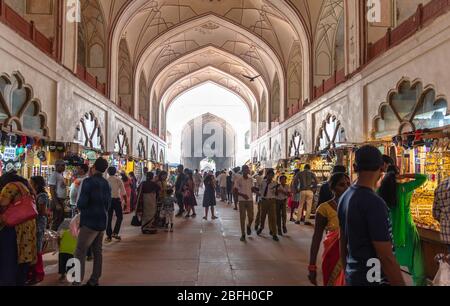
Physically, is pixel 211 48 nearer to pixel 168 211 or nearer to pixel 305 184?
pixel 305 184

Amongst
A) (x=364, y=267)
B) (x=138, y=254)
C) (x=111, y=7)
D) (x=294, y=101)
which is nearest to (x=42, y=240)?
(x=138, y=254)

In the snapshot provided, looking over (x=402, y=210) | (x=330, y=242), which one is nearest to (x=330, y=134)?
(x=402, y=210)

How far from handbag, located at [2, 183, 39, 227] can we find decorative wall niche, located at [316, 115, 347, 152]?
7.13m

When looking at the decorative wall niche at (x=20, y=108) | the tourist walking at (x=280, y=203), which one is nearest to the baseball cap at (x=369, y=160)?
the tourist walking at (x=280, y=203)

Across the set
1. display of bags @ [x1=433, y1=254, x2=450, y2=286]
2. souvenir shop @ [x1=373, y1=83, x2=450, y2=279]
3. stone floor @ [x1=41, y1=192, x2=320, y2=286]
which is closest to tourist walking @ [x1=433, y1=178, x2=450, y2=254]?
display of bags @ [x1=433, y1=254, x2=450, y2=286]

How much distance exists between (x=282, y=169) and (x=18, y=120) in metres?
11.0

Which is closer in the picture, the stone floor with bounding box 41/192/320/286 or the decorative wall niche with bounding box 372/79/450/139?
the stone floor with bounding box 41/192/320/286

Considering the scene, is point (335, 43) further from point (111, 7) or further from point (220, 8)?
point (111, 7)

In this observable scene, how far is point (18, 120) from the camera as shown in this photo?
7078 millimetres

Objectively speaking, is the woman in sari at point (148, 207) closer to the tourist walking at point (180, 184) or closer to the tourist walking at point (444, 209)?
the tourist walking at point (180, 184)

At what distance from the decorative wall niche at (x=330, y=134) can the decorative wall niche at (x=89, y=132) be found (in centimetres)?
609

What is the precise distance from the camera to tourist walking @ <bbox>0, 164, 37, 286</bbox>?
3.28 meters

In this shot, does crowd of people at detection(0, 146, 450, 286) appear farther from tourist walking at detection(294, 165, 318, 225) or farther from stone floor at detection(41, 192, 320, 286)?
stone floor at detection(41, 192, 320, 286)

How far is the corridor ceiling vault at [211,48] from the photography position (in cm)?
1259
